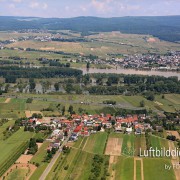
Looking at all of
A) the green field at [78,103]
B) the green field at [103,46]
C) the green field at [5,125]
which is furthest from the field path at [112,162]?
the green field at [103,46]

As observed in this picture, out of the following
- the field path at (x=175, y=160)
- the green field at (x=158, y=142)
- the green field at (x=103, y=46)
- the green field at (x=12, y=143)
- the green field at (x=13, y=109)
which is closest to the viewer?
the field path at (x=175, y=160)

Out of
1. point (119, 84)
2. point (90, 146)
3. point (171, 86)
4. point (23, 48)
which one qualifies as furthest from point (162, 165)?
point (23, 48)

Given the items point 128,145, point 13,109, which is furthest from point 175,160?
point 13,109

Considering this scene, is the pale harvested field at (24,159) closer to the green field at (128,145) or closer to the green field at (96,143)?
the green field at (96,143)

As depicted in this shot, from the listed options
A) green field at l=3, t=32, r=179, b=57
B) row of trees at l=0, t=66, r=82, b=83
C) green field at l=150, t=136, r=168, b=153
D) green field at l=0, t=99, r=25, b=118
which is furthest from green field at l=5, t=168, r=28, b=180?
green field at l=3, t=32, r=179, b=57

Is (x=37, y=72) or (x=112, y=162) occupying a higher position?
(x=112, y=162)

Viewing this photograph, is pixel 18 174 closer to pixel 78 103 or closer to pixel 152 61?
pixel 78 103
